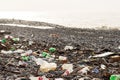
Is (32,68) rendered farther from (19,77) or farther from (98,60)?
(98,60)

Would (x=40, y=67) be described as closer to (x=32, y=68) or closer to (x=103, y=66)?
(x=32, y=68)

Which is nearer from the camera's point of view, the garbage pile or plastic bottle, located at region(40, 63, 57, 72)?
the garbage pile

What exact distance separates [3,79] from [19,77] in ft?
0.76

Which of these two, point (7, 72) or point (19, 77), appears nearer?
point (19, 77)

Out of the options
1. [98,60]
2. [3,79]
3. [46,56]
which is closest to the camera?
[3,79]

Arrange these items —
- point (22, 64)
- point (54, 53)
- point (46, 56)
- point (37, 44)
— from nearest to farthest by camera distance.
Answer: point (22, 64) < point (46, 56) < point (54, 53) < point (37, 44)

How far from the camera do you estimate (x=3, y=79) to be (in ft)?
12.8

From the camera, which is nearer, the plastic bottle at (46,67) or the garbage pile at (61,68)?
the garbage pile at (61,68)

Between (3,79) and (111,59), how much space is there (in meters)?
2.18

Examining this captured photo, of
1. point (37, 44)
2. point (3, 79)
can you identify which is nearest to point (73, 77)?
point (3, 79)

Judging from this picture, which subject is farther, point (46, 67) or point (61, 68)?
point (61, 68)

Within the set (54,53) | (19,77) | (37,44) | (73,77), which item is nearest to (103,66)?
(73,77)

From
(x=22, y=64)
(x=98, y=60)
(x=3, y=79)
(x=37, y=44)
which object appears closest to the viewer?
(x=3, y=79)

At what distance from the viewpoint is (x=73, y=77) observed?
4.11m
